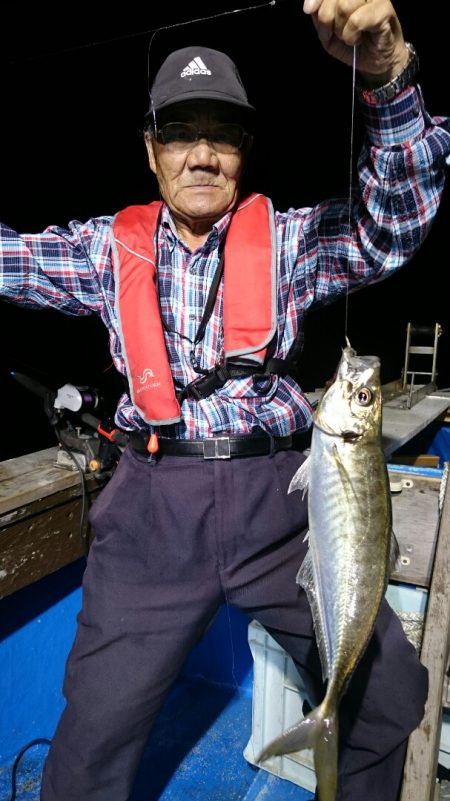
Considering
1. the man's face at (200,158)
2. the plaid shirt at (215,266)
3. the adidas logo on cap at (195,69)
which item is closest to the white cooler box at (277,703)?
the plaid shirt at (215,266)

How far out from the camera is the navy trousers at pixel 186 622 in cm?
193

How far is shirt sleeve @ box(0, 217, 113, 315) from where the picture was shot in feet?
7.16

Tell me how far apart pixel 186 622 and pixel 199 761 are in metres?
1.45

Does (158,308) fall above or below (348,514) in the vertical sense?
above

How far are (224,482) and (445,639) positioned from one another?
0.88 m

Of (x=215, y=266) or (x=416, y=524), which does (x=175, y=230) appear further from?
(x=416, y=524)

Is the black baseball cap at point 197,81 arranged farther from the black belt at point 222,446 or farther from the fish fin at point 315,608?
the fish fin at point 315,608

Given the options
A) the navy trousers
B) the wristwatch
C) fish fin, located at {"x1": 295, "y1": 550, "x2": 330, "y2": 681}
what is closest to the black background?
the navy trousers

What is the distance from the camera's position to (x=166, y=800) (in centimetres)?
271

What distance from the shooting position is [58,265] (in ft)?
7.30

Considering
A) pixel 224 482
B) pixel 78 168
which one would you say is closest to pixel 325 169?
pixel 78 168

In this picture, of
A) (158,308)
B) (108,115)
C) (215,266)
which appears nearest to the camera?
(158,308)

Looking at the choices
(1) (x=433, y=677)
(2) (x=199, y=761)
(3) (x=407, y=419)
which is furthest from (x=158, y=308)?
(3) (x=407, y=419)

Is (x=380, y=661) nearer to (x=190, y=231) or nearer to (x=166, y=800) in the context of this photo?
(x=166, y=800)
